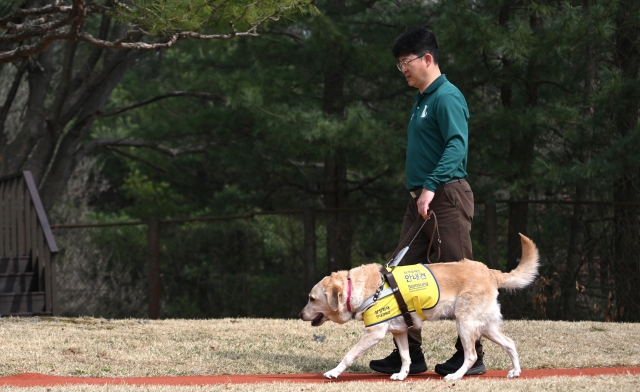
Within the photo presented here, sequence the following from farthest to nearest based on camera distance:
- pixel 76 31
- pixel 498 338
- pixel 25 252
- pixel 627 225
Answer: pixel 25 252
pixel 627 225
pixel 76 31
pixel 498 338

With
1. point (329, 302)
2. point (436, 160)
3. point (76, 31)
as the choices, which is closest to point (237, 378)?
point (329, 302)

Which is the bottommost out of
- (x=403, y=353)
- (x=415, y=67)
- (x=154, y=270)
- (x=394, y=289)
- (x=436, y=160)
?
(x=403, y=353)

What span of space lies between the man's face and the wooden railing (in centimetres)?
650

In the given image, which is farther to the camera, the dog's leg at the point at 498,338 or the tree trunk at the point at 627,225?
the tree trunk at the point at 627,225

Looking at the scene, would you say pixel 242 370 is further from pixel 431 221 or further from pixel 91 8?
pixel 91 8

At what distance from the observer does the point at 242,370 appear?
6434 millimetres

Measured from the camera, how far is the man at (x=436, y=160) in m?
5.70

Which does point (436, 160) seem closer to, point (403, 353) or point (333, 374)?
point (403, 353)

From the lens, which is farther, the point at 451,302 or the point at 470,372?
the point at 470,372

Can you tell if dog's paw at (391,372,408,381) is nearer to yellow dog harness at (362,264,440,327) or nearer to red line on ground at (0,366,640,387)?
red line on ground at (0,366,640,387)

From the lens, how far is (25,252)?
38.7 feet

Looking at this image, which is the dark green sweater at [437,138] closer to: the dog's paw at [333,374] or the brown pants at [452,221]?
the brown pants at [452,221]

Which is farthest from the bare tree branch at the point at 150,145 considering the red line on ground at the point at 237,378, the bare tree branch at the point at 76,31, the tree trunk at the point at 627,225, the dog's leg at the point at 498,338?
the dog's leg at the point at 498,338

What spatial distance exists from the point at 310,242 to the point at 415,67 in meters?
7.21
